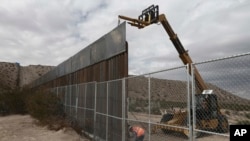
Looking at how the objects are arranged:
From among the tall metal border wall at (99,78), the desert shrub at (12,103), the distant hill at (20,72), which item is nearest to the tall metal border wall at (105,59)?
the tall metal border wall at (99,78)

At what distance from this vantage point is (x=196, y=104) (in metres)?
9.61

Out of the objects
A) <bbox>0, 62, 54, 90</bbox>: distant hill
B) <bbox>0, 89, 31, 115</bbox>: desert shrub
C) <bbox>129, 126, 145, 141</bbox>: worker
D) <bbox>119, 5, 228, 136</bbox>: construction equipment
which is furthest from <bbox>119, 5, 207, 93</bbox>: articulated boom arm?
<bbox>0, 62, 54, 90</bbox>: distant hill

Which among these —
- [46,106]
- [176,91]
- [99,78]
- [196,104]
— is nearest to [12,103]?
[46,106]

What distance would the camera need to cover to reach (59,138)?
15.9 meters

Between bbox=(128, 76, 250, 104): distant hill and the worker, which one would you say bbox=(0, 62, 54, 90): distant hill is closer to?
bbox=(128, 76, 250, 104): distant hill

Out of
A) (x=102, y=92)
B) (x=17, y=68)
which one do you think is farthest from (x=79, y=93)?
(x=17, y=68)

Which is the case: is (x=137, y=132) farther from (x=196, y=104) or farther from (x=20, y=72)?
(x=20, y=72)

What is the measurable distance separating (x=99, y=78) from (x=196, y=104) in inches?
294

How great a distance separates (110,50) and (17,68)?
73.3 meters

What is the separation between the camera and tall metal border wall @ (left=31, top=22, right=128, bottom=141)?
39.3 feet

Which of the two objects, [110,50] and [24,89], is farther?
[24,89]

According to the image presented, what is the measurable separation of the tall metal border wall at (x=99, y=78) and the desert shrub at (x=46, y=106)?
1.09 metres

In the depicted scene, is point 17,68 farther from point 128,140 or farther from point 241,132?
point 241,132

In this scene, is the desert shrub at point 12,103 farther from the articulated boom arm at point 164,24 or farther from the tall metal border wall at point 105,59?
the articulated boom arm at point 164,24
